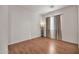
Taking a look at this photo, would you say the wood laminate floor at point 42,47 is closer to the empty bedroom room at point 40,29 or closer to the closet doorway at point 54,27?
the empty bedroom room at point 40,29

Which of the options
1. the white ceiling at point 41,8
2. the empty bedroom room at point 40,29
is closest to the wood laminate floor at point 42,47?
the empty bedroom room at point 40,29

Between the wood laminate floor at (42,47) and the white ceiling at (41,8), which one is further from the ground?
the white ceiling at (41,8)

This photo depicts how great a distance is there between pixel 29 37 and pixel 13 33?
27 centimetres

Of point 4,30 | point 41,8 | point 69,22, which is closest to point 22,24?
point 4,30

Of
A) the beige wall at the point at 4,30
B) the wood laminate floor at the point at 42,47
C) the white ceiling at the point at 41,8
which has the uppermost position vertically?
the white ceiling at the point at 41,8

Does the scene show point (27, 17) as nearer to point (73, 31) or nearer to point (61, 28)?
point (61, 28)

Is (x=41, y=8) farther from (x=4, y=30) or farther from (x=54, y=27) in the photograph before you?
(x=4, y=30)

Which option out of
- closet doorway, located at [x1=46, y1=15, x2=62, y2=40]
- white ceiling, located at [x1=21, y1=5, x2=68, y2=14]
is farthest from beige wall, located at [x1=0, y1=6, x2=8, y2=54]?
closet doorway, located at [x1=46, y1=15, x2=62, y2=40]

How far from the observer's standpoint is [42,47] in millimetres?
1308

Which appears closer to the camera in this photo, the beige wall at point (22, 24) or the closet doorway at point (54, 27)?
the beige wall at point (22, 24)

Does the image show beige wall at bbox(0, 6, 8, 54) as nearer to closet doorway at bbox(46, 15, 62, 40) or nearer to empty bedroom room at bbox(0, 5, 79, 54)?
empty bedroom room at bbox(0, 5, 79, 54)

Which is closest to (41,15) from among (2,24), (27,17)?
(27,17)

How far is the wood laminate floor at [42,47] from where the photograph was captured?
49.0 inches
